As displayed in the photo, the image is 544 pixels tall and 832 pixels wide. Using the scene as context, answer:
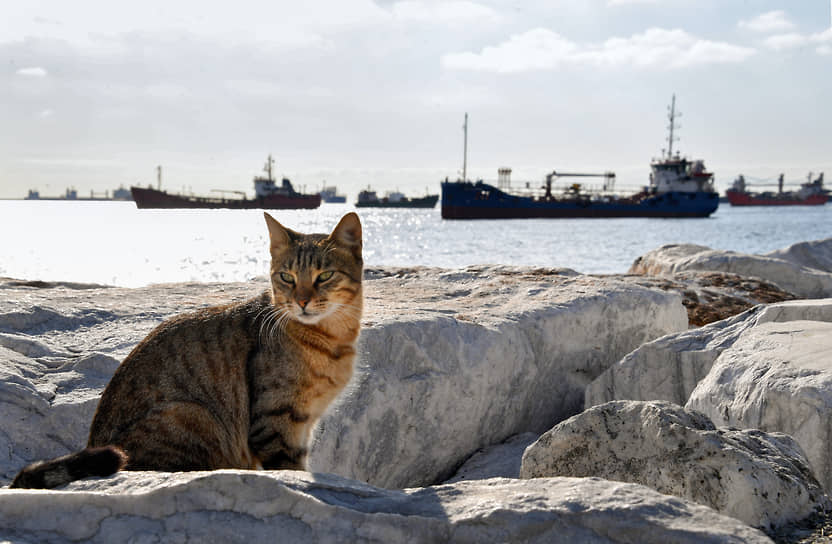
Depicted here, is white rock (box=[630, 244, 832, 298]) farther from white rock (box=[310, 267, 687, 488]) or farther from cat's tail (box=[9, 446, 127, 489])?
cat's tail (box=[9, 446, 127, 489])

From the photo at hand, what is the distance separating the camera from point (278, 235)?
3.36 meters

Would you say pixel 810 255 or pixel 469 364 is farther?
pixel 810 255

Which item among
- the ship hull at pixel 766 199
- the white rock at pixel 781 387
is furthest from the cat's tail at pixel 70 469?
the ship hull at pixel 766 199

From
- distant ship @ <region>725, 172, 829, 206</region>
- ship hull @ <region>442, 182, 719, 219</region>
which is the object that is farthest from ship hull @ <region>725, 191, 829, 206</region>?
ship hull @ <region>442, 182, 719, 219</region>

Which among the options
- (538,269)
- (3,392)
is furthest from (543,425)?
(3,392)

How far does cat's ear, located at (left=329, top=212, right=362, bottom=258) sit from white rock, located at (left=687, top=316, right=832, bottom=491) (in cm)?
212

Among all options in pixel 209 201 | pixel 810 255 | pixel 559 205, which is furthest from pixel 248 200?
pixel 810 255

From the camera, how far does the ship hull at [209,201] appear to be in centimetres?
8875

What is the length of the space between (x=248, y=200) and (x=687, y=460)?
304 ft

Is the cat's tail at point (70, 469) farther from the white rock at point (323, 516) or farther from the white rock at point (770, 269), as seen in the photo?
the white rock at point (770, 269)

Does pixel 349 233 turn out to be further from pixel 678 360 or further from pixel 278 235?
pixel 678 360

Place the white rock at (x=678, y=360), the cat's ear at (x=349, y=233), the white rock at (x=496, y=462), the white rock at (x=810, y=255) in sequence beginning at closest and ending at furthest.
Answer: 1. the cat's ear at (x=349, y=233)
2. the white rock at (x=496, y=462)
3. the white rock at (x=678, y=360)
4. the white rock at (x=810, y=255)

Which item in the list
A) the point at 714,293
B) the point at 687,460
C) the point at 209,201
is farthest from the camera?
the point at 209,201

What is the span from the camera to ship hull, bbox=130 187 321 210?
88750mm
